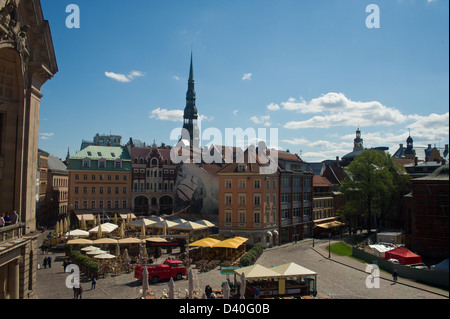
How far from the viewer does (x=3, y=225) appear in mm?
17797

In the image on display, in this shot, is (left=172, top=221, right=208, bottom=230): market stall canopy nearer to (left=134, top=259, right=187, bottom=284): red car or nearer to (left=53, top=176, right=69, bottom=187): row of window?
(left=134, top=259, right=187, bottom=284): red car

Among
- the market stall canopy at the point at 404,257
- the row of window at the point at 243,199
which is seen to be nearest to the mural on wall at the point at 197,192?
the row of window at the point at 243,199

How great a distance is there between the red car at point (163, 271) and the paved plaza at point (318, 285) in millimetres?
538

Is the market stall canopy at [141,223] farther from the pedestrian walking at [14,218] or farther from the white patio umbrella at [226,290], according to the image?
the pedestrian walking at [14,218]

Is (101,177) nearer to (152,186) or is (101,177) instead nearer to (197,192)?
(152,186)

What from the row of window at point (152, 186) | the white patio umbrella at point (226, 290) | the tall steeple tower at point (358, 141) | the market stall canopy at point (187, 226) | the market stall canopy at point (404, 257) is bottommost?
the market stall canopy at point (404, 257)

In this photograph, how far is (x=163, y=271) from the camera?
98.8ft

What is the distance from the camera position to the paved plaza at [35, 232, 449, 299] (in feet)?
86.8

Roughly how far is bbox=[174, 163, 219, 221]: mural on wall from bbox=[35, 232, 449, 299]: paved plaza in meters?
24.9

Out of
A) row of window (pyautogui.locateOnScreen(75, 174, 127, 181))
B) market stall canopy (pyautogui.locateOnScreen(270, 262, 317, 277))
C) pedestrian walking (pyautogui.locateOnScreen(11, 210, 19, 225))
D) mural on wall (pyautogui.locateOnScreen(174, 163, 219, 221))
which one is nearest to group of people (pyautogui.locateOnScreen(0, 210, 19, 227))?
pedestrian walking (pyautogui.locateOnScreen(11, 210, 19, 225))

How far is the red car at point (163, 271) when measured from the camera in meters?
29.3

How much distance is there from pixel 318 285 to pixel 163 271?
41.3 feet
